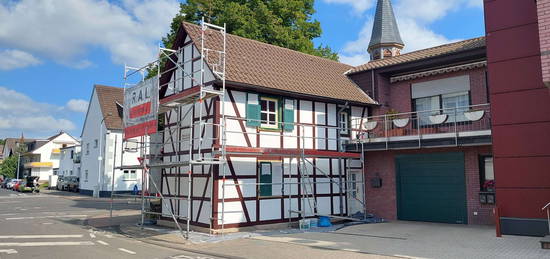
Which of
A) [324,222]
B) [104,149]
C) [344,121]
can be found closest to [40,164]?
[104,149]

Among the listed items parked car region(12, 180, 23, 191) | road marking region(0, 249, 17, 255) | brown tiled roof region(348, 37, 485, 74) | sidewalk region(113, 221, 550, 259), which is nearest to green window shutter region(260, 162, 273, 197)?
sidewalk region(113, 221, 550, 259)

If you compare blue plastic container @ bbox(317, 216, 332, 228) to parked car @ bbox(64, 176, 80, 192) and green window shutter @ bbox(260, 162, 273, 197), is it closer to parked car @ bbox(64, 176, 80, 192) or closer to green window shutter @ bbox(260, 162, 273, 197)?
green window shutter @ bbox(260, 162, 273, 197)

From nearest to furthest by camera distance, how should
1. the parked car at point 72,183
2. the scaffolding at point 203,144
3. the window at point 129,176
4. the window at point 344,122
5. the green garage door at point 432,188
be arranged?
the scaffolding at point 203,144, the green garage door at point 432,188, the window at point 344,122, the window at point 129,176, the parked car at point 72,183

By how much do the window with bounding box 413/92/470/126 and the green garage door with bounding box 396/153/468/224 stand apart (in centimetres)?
162

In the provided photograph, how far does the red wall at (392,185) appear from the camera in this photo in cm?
1522

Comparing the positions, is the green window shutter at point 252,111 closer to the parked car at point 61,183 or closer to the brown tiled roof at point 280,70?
the brown tiled roof at point 280,70

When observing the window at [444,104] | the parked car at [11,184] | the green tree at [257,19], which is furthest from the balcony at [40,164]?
the window at [444,104]

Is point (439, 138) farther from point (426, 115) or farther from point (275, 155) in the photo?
point (275, 155)

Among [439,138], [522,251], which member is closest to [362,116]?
[439,138]

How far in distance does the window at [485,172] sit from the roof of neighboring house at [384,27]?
43.7 ft

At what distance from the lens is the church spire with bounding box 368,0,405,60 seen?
26938 millimetres

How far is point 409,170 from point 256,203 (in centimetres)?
671

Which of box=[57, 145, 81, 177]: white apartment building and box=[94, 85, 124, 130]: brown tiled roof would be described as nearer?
box=[94, 85, 124, 130]: brown tiled roof

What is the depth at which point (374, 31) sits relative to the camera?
28.0 metres
